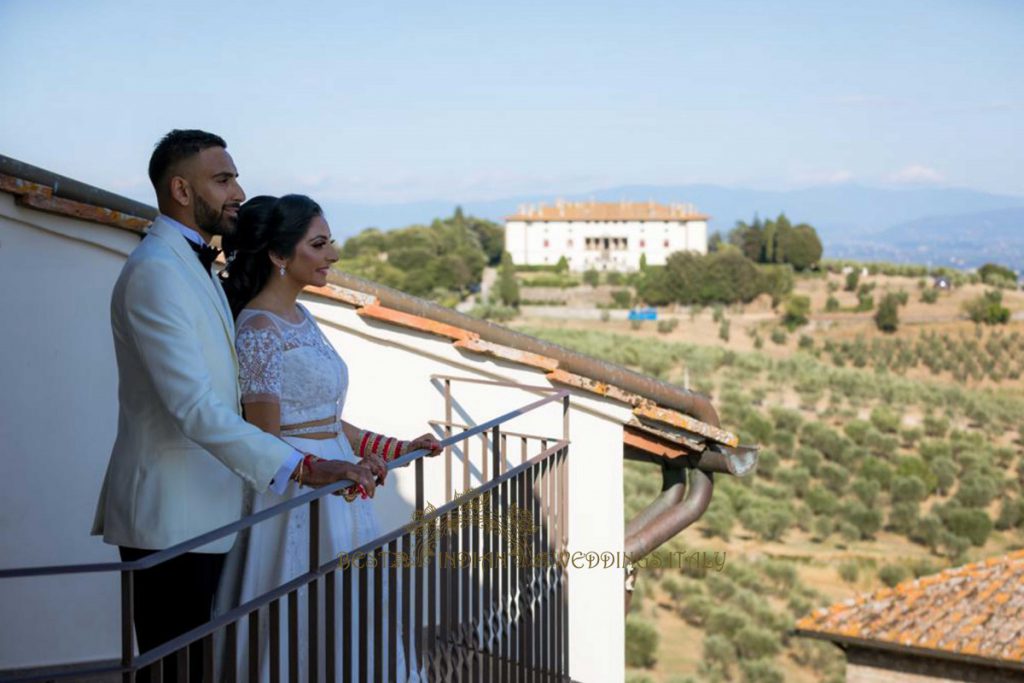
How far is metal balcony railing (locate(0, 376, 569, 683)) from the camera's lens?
2.32 meters

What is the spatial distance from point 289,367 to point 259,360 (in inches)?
3.6

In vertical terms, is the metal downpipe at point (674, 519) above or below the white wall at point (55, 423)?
below

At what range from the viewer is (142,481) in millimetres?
2635

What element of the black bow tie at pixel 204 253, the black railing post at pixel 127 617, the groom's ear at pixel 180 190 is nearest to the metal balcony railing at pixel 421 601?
the black railing post at pixel 127 617

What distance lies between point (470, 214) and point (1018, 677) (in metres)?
100

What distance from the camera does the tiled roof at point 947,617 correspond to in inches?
429

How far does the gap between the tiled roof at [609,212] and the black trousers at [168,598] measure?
10623 centimetres

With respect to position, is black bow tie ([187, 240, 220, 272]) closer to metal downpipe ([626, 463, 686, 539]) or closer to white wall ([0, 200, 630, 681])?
white wall ([0, 200, 630, 681])

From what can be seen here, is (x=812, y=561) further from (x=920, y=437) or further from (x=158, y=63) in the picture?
(x=158, y=63)

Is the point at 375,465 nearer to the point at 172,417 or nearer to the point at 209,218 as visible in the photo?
the point at 172,417

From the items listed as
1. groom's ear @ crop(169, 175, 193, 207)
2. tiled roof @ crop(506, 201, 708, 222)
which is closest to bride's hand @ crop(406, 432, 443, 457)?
groom's ear @ crop(169, 175, 193, 207)

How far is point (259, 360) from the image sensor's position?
299 cm

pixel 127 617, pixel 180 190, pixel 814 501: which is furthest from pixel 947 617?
pixel 814 501

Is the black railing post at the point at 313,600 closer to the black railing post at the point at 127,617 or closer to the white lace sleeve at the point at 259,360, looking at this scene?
the white lace sleeve at the point at 259,360
